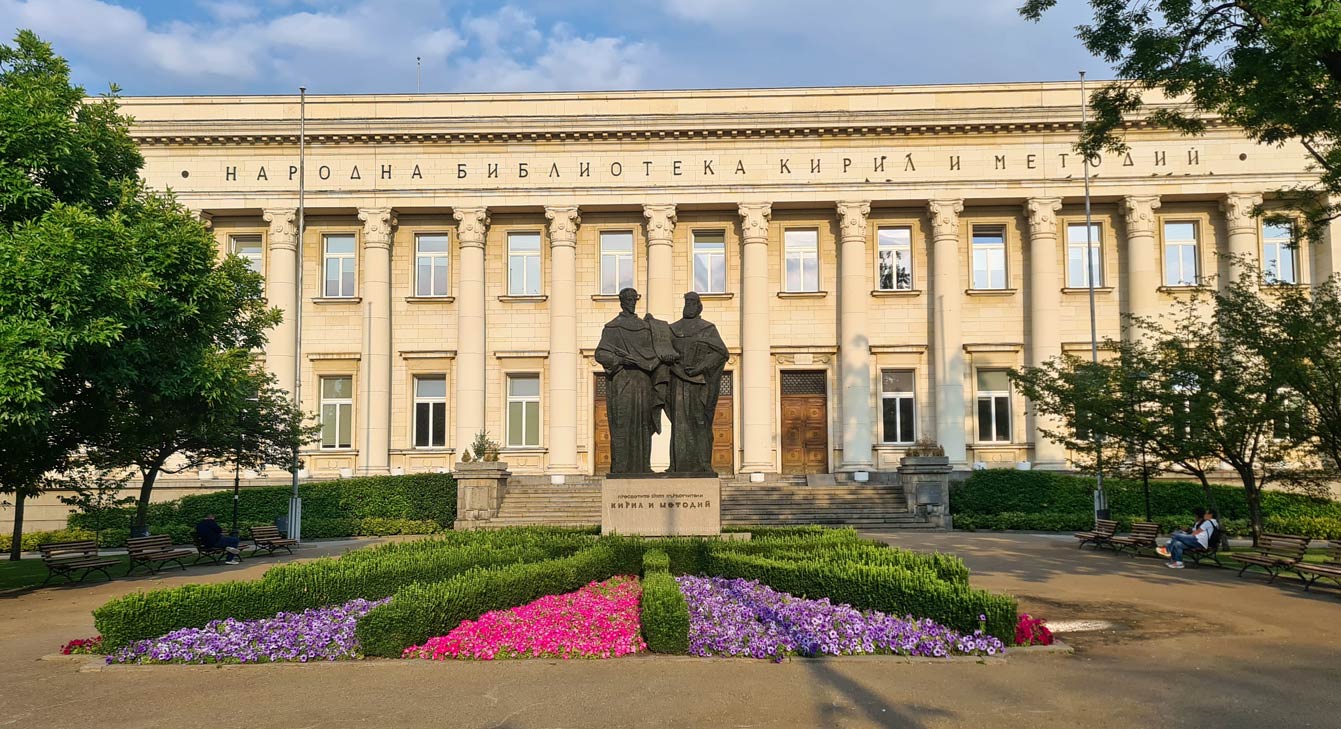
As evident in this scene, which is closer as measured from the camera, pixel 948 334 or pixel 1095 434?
pixel 1095 434

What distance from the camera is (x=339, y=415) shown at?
1427 inches

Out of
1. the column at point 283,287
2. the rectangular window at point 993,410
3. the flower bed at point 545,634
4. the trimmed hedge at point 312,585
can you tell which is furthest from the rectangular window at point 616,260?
the flower bed at point 545,634

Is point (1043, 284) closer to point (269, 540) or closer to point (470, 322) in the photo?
point (470, 322)

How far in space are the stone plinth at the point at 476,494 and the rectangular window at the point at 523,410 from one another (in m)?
5.66

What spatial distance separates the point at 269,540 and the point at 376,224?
49.9ft

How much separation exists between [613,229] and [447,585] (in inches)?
1059

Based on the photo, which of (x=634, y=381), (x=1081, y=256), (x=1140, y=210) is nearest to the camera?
(x=634, y=381)

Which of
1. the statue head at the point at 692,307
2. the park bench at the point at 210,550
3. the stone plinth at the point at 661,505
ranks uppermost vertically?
the statue head at the point at 692,307

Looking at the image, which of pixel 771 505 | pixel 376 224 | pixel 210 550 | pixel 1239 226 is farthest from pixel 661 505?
pixel 1239 226

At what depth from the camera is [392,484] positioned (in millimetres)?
32406

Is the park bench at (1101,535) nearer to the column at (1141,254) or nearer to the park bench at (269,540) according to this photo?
the column at (1141,254)

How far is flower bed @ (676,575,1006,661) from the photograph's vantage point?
1005 cm

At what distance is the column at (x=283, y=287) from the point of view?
1377 inches

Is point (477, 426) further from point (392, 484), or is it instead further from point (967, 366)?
point (967, 366)
